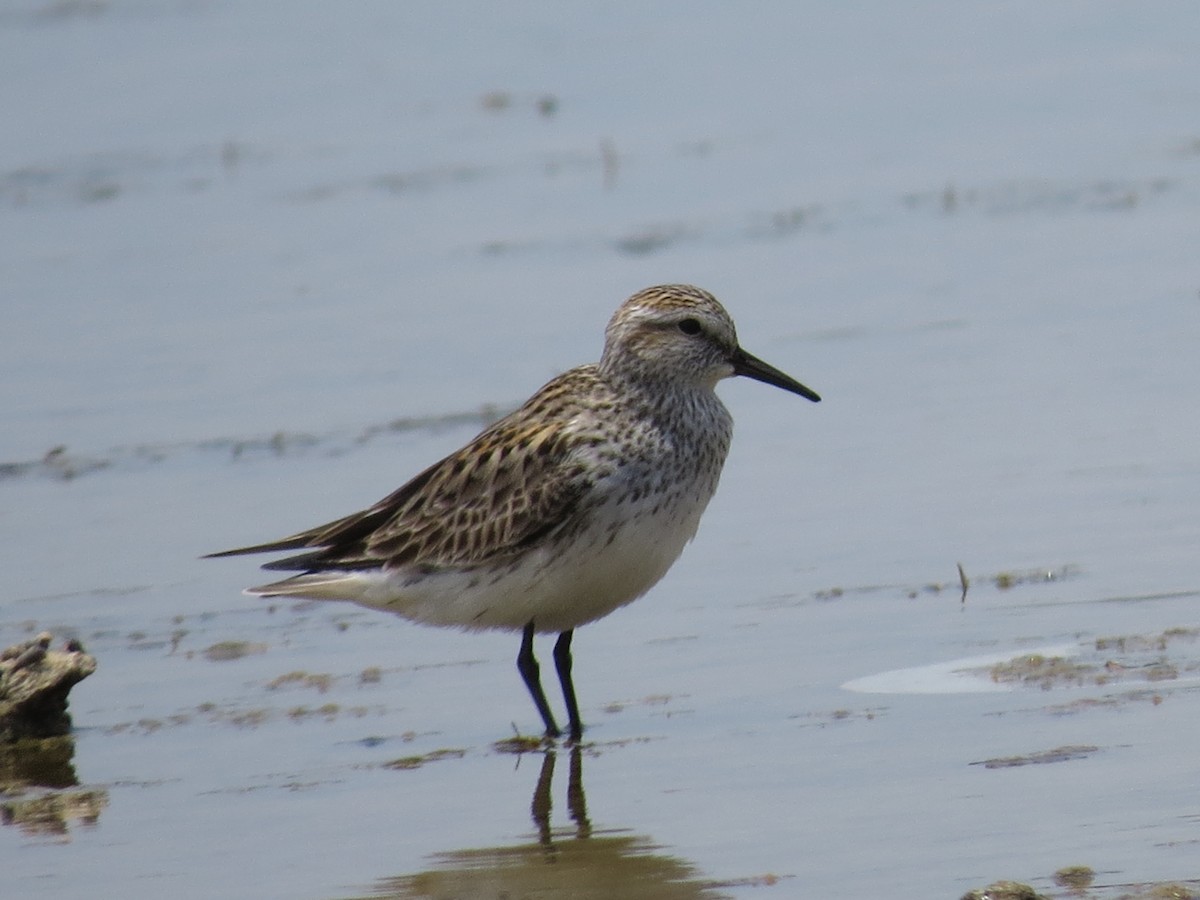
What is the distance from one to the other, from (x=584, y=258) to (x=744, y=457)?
3776 millimetres

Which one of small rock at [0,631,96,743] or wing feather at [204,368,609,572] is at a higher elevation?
Answer: wing feather at [204,368,609,572]

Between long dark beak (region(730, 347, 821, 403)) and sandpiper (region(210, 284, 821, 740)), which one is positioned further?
→ long dark beak (region(730, 347, 821, 403))

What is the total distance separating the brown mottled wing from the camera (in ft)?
25.6

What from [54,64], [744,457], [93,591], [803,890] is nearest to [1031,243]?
[744,457]

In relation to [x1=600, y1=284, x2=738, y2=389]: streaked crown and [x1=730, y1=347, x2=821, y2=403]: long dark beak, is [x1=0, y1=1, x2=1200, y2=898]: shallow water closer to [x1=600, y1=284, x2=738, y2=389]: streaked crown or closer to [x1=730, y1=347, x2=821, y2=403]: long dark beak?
[x1=730, y1=347, x2=821, y2=403]: long dark beak

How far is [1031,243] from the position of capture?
13.1 meters

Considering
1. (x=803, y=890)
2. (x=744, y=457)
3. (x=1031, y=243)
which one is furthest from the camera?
(x=1031, y=243)

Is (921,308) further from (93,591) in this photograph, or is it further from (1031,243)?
(93,591)

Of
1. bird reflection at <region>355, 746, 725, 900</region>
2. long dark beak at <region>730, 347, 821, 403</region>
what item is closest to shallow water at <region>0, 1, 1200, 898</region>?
bird reflection at <region>355, 746, 725, 900</region>

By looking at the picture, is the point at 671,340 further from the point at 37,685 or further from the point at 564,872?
the point at 564,872

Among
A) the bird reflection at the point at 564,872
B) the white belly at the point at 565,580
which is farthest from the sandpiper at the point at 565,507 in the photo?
the bird reflection at the point at 564,872

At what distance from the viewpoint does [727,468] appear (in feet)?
33.2

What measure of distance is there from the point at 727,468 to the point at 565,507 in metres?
2.44

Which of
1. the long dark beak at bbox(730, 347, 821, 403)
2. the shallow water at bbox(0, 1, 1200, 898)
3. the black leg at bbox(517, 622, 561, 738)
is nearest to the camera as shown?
the shallow water at bbox(0, 1, 1200, 898)
